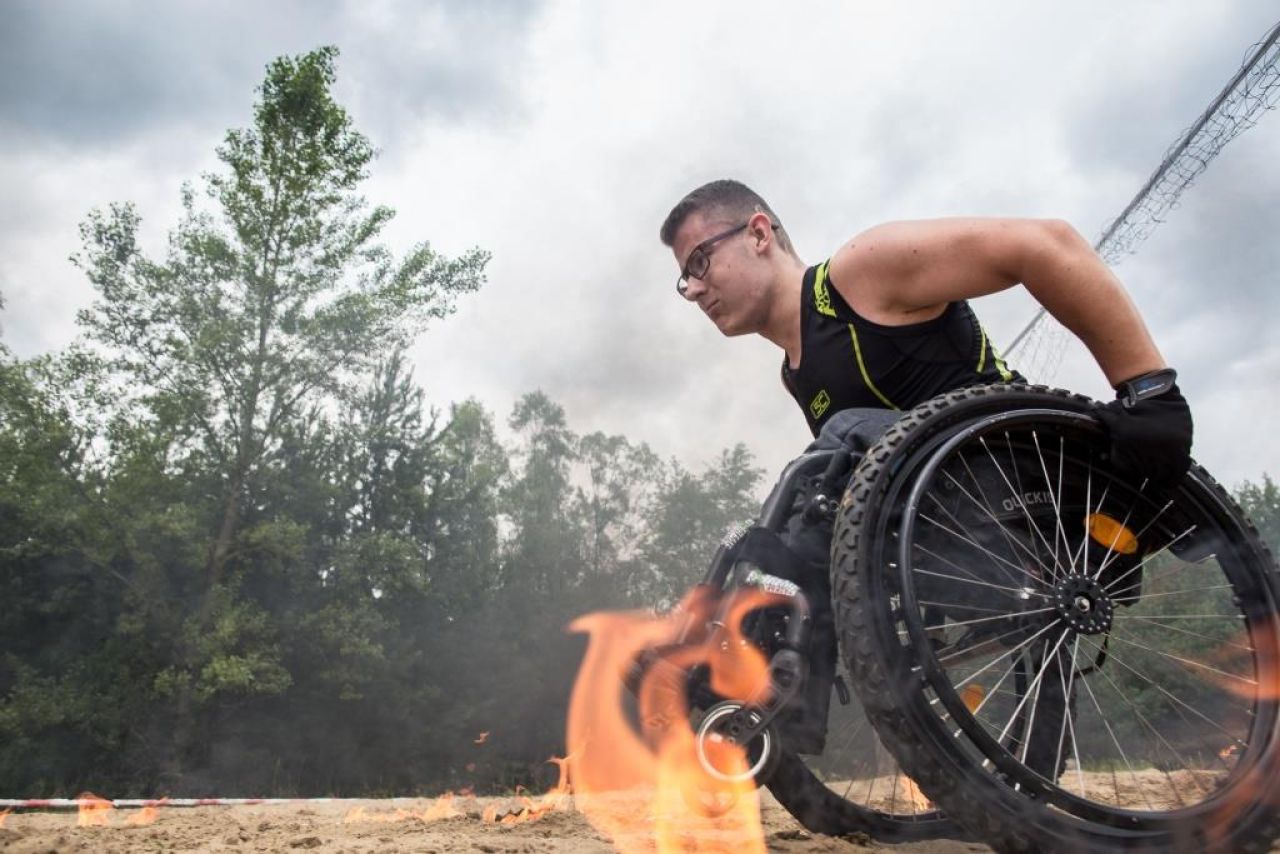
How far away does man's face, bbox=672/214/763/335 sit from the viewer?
2.61 m

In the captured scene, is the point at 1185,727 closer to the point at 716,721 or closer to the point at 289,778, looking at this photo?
the point at 716,721

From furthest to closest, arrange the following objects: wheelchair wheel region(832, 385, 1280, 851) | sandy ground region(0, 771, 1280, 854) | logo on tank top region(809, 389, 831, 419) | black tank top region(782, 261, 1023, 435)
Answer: sandy ground region(0, 771, 1280, 854)
logo on tank top region(809, 389, 831, 419)
black tank top region(782, 261, 1023, 435)
wheelchair wheel region(832, 385, 1280, 851)

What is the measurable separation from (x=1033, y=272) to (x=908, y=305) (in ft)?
1.06

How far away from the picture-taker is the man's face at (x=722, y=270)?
2605mm

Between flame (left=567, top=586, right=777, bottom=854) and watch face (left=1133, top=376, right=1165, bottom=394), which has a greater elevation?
watch face (left=1133, top=376, right=1165, bottom=394)

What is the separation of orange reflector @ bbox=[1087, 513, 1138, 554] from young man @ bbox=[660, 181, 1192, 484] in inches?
5.7

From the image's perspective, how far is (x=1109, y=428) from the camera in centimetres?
185

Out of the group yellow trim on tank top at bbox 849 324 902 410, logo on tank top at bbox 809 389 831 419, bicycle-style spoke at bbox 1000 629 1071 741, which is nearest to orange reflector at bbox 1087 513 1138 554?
bicycle-style spoke at bbox 1000 629 1071 741

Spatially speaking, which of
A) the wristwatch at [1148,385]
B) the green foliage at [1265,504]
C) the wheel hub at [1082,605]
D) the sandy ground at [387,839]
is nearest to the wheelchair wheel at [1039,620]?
the wheel hub at [1082,605]

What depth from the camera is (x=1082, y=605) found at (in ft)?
5.87

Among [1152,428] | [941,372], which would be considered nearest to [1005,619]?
[1152,428]

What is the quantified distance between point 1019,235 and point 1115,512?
760 millimetres

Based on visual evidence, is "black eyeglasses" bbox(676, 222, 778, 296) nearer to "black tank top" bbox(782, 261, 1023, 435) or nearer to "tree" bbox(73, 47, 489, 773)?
"black tank top" bbox(782, 261, 1023, 435)

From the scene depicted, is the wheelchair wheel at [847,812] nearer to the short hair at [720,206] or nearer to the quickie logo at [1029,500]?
the quickie logo at [1029,500]
